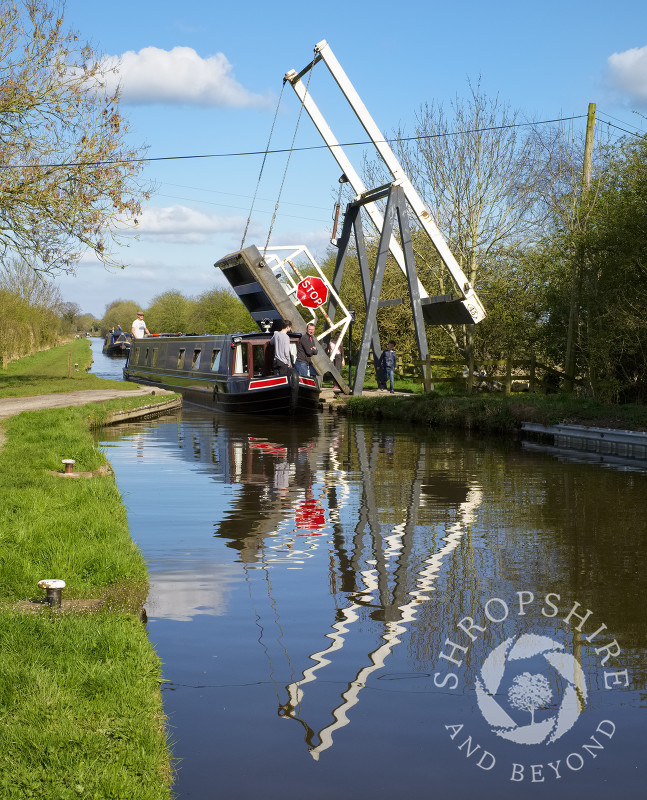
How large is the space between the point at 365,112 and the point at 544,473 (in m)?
15.1

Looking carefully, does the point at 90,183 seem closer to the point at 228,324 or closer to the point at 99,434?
the point at 99,434

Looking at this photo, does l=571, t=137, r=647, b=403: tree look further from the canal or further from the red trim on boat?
the canal

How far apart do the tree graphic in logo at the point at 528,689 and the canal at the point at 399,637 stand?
0.5 inches

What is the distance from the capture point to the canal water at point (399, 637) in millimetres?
3957

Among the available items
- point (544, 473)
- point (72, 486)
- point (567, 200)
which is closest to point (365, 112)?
point (567, 200)

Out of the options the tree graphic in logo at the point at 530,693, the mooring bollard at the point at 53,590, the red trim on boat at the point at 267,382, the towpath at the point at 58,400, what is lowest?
the tree graphic in logo at the point at 530,693

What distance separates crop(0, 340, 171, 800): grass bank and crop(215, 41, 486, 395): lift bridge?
665 inches

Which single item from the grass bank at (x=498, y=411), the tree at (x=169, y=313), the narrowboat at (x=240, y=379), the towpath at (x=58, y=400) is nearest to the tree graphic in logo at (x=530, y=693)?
the grass bank at (x=498, y=411)

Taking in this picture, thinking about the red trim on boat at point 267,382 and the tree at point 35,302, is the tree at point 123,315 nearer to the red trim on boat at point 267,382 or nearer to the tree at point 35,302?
the tree at point 35,302

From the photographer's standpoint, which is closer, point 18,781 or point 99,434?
point 18,781

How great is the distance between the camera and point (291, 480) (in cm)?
1235

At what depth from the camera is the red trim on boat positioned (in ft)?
77.3

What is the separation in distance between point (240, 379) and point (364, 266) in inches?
193

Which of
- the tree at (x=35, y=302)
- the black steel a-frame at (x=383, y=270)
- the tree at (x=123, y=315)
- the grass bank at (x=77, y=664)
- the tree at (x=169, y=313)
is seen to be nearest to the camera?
the grass bank at (x=77, y=664)
